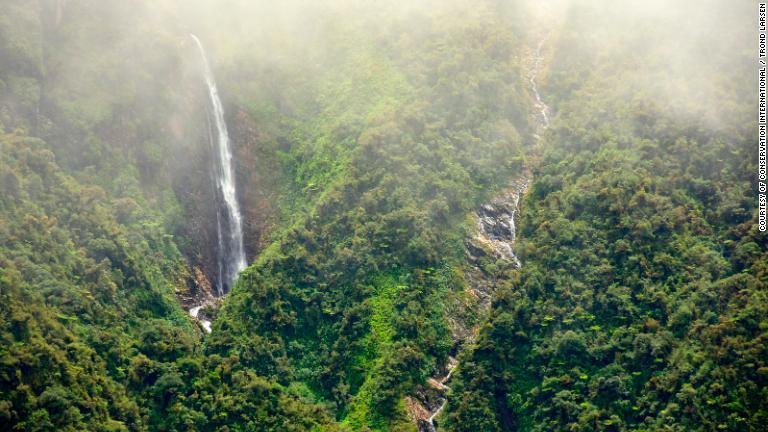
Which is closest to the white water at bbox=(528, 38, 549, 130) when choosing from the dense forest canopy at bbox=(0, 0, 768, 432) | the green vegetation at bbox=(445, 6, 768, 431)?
the dense forest canopy at bbox=(0, 0, 768, 432)

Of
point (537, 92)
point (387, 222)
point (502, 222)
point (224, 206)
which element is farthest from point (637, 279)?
point (224, 206)

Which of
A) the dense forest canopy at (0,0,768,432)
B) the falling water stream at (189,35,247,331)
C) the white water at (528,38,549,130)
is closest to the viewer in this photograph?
the dense forest canopy at (0,0,768,432)

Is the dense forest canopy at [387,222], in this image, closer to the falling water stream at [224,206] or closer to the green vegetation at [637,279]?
the green vegetation at [637,279]

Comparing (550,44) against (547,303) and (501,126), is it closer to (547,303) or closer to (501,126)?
(501,126)

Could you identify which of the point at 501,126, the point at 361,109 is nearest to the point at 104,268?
the point at 361,109

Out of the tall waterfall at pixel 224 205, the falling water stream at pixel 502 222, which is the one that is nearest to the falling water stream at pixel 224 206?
the tall waterfall at pixel 224 205

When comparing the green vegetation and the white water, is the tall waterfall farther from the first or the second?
the white water

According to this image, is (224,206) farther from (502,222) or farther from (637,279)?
(637,279)
